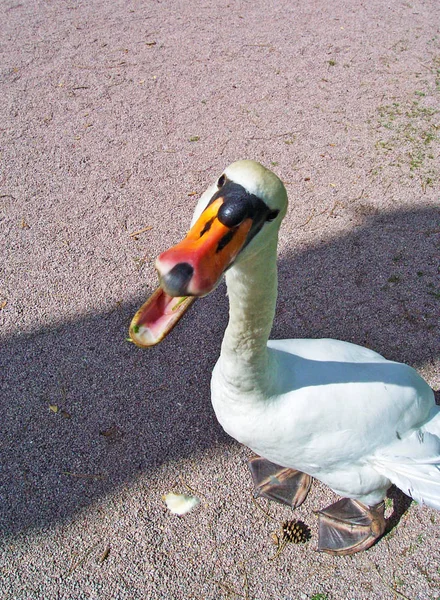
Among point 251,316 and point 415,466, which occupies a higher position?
point 251,316

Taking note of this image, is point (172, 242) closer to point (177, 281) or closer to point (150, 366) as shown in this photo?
point (150, 366)

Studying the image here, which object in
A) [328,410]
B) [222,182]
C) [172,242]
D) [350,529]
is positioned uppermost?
[222,182]

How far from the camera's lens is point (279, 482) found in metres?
2.32

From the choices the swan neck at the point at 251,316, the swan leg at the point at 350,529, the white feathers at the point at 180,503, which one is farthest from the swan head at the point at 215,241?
the swan leg at the point at 350,529

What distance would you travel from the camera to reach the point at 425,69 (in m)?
4.92

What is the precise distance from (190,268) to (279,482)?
1452 millimetres

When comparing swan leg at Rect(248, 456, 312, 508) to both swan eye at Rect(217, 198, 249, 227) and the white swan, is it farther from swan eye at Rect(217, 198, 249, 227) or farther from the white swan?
swan eye at Rect(217, 198, 249, 227)

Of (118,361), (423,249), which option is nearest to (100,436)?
(118,361)

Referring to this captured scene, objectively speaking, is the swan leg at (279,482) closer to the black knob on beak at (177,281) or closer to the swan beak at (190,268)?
the swan beak at (190,268)

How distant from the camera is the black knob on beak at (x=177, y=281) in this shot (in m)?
1.19

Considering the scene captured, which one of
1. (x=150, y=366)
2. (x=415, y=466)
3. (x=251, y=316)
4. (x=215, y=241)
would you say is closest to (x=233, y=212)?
(x=215, y=241)

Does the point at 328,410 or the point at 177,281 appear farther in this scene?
the point at 328,410

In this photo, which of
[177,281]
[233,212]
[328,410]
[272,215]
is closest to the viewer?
[177,281]

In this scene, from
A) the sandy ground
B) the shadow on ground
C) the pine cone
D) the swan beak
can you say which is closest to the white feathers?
the sandy ground
